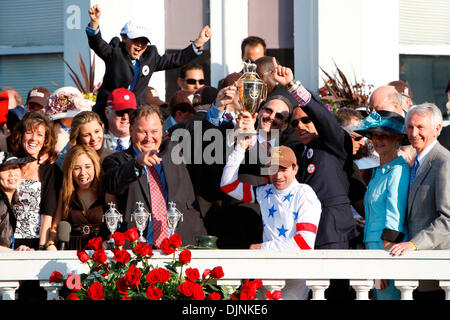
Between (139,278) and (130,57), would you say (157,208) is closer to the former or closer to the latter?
(139,278)

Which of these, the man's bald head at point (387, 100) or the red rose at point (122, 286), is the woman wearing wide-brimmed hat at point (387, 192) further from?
the red rose at point (122, 286)

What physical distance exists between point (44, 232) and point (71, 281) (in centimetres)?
138

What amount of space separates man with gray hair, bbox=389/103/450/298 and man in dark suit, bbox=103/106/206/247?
156 cm

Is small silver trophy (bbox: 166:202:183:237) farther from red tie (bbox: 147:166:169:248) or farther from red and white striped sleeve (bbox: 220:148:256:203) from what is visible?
red and white striped sleeve (bbox: 220:148:256:203)

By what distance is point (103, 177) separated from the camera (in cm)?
682

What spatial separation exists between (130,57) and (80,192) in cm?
205

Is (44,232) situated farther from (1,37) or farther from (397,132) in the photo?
(1,37)

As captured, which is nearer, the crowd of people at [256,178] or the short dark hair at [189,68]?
the crowd of people at [256,178]

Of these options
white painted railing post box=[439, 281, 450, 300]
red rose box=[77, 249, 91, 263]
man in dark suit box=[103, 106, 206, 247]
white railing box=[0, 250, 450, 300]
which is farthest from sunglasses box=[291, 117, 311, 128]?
red rose box=[77, 249, 91, 263]

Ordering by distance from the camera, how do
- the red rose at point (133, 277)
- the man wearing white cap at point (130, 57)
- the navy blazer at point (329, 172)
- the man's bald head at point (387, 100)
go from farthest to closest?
1. the man wearing white cap at point (130, 57)
2. the man's bald head at point (387, 100)
3. the navy blazer at point (329, 172)
4. the red rose at point (133, 277)

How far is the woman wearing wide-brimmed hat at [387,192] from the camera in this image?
19.6 feet

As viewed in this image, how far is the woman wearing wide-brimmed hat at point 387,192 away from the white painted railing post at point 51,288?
81.1 inches

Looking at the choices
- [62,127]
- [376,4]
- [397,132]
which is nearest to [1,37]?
[62,127]

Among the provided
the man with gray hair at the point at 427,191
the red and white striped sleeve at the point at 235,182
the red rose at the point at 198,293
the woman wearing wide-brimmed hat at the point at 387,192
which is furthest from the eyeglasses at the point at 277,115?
the red rose at the point at 198,293
